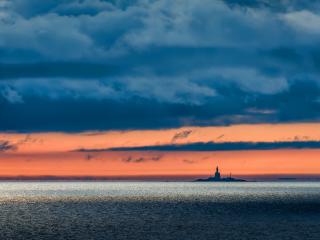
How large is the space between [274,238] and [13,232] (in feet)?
139

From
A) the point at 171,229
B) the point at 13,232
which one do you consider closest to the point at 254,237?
the point at 171,229

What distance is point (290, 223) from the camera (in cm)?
13400

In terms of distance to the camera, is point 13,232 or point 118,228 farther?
point 118,228

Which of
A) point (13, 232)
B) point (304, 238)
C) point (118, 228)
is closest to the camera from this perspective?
point (304, 238)

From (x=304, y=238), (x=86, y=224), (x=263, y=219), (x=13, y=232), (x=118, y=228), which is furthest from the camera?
(x=263, y=219)

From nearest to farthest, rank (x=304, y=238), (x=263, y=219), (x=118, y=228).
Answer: (x=304, y=238)
(x=118, y=228)
(x=263, y=219)

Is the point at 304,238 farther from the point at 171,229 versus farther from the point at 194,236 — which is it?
the point at 171,229

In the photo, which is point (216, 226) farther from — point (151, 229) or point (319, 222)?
point (319, 222)

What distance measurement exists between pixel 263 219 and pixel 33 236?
58888 millimetres

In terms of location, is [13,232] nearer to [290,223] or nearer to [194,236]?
[194,236]

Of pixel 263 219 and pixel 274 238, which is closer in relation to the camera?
pixel 274 238

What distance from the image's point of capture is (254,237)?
105 m

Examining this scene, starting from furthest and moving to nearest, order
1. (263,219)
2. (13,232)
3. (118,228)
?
1. (263,219)
2. (118,228)
3. (13,232)

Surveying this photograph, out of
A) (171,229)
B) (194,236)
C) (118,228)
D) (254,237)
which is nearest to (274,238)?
(254,237)
